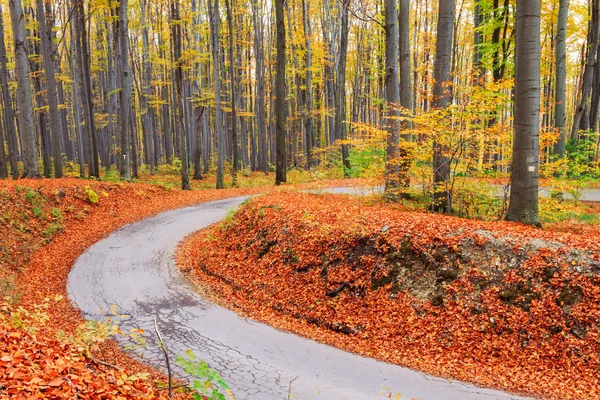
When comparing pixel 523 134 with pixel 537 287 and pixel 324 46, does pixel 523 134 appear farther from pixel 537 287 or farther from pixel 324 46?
pixel 324 46

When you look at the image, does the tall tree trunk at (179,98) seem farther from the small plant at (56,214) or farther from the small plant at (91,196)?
the small plant at (56,214)

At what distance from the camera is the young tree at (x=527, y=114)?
Result: 7.55m

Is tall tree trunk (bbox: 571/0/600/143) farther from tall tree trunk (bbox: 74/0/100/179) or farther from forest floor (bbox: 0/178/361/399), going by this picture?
tall tree trunk (bbox: 74/0/100/179)

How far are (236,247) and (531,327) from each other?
693cm

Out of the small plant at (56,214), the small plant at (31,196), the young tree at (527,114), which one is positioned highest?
the young tree at (527,114)

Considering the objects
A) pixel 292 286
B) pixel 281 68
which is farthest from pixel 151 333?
pixel 281 68

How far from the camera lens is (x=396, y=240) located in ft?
24.8

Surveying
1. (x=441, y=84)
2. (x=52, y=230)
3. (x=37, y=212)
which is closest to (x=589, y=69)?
(x=441, y=84)

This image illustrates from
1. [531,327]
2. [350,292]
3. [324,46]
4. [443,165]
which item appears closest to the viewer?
[531,327]

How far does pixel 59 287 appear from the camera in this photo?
8391 mm

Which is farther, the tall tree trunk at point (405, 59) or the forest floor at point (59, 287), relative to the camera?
the tall tree trunk at point (405, 59)

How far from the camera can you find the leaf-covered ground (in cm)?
543

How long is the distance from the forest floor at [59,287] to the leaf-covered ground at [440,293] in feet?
9.71

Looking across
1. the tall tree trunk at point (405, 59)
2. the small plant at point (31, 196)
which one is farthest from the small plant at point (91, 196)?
the tall tree trunk at point (405, 59)
